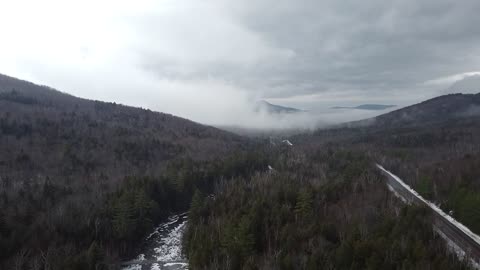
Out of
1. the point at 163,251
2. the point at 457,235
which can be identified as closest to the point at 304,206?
the point at 457,235

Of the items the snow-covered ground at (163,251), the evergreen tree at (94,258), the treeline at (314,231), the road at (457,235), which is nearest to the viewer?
the treeline at (314,231)

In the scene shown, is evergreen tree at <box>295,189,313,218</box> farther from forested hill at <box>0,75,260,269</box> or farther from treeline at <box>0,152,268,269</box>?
forested hill at <box>0,75,260,269</box>

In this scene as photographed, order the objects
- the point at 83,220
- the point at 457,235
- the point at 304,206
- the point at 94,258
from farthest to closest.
→ the point at 83,220 → the point at 304,206 → the point at 94,258 → the point at 457,235

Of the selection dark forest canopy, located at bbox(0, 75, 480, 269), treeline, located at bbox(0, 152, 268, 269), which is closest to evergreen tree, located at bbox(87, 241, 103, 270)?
treeline, located at bbox(0, 152, 268, 269)

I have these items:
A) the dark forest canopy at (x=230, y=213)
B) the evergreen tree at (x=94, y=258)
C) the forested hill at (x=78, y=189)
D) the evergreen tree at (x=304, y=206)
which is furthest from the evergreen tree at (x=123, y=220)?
the evergreen tree at (x=304, y=206)

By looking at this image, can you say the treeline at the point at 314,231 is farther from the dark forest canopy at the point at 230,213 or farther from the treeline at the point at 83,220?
the treeline at the point at 83,220

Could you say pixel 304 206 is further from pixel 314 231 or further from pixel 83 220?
pixel 83 220
